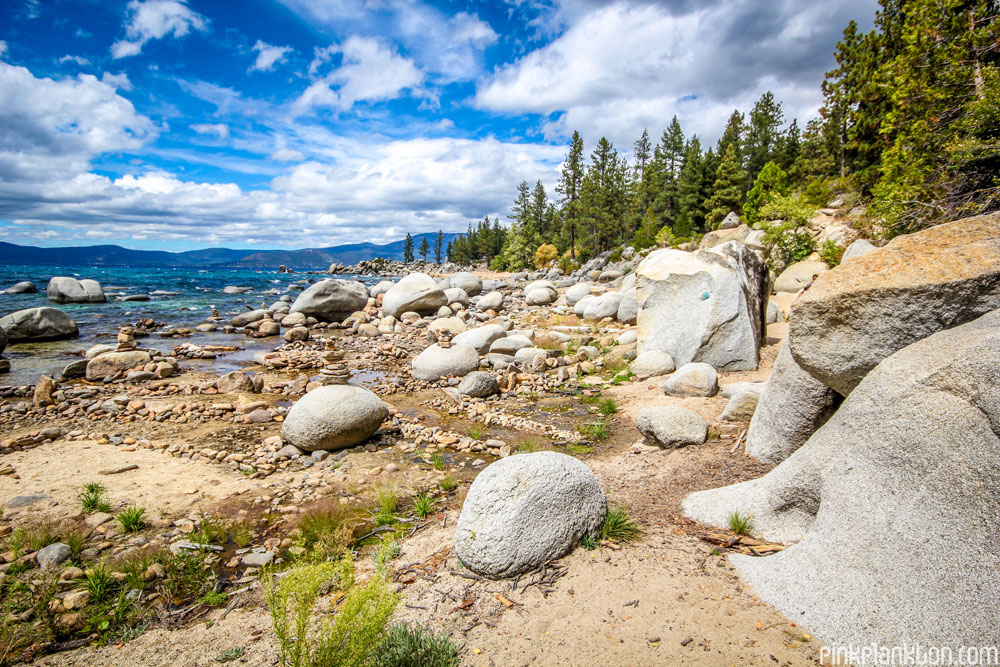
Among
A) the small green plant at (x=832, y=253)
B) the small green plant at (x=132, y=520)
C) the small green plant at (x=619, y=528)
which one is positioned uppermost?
the small green plant at (x=832, y=253)

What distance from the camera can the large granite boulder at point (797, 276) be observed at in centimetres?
1881

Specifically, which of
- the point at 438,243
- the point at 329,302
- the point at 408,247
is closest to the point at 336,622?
the point at 329,302

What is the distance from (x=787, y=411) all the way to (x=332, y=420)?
6946mm

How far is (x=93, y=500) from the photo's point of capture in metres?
5.80

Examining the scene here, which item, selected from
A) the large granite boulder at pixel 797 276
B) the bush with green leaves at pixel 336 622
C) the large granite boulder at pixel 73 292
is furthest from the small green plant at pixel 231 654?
the large granite boulder at pixel 73 292

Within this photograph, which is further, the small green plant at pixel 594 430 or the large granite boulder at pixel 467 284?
the large granite boulder at pixel 467 284

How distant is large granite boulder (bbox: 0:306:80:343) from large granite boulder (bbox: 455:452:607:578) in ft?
71.9

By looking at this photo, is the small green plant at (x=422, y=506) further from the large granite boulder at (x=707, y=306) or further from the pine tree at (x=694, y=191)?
the pine tree at (x=694, y=191)

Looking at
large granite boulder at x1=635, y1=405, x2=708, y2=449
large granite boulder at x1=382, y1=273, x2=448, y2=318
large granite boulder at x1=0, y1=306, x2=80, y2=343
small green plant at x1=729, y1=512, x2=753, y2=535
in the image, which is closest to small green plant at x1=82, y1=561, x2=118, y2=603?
small green plant at x1=729, y1=512, x2=753, y2=535

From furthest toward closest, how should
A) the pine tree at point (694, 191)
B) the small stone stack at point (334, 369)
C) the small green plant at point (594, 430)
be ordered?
the pine tree at point (694, 191)
the small stone stack at point (334, 369)
the small green plant at point (594, 430)

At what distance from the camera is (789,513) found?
4023 mm

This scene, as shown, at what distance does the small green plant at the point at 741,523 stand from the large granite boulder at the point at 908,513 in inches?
16.6

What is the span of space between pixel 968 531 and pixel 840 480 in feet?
2.82

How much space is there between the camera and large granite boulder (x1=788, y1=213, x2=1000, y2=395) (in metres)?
3.45
